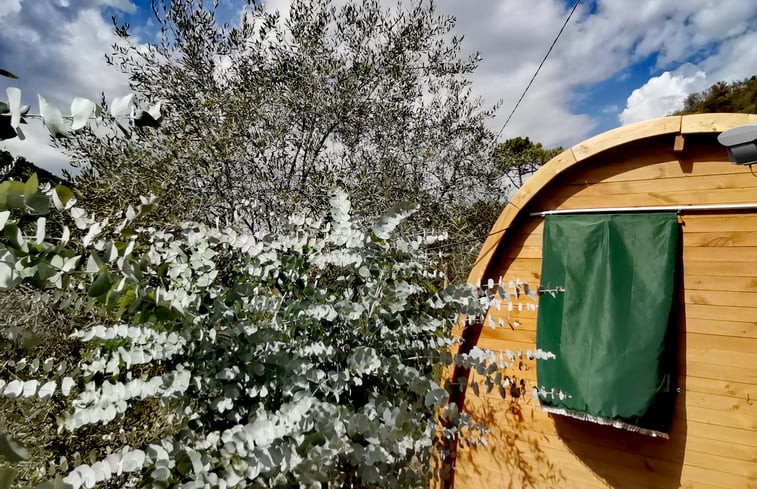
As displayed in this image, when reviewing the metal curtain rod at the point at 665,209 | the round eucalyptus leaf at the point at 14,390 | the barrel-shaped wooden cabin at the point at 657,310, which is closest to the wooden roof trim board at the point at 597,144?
the barrel-shaped wooden cabin at the point at 657,310

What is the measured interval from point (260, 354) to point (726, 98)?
806 inches

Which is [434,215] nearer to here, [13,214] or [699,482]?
[699,482]

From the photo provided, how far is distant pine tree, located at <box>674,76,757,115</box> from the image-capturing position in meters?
14.0

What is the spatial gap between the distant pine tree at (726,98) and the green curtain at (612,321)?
51.3ft

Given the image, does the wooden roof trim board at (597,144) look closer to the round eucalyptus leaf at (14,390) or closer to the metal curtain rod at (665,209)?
the metal curtain rod at (665,209)

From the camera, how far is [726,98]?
49.7ft

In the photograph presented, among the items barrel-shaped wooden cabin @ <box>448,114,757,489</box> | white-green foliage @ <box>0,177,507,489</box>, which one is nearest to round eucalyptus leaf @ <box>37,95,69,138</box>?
white-green foliage @ <box>0,177,507,489</box>

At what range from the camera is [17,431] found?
2.32 meters

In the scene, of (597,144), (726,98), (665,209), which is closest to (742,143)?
(665,209)

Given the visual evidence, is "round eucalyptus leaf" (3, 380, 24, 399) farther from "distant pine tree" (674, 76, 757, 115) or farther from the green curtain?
"distant pine tree" (674, 76, 757, 115)

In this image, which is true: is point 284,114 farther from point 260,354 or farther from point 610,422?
point 610,422

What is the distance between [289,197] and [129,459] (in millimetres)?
3355

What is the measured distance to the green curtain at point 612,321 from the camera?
239 centimetres

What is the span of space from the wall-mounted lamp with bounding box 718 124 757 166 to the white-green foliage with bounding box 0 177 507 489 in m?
1.61
